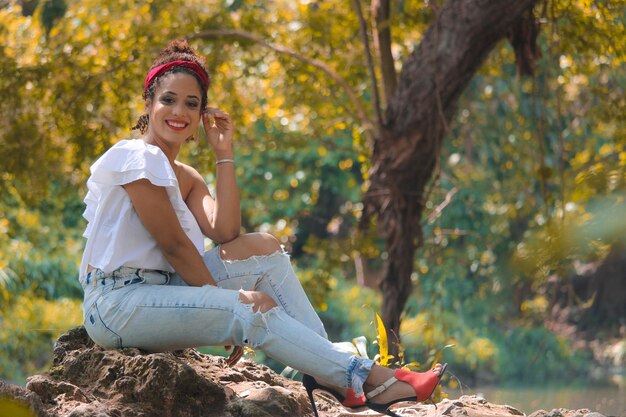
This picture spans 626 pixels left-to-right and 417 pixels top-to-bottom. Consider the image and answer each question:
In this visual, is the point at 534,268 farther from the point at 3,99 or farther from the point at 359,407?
the point at 3,99

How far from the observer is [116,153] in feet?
9.05

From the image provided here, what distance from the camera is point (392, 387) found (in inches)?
105

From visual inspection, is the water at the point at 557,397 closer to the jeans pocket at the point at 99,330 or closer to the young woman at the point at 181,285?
the young woman at the point at 181,285

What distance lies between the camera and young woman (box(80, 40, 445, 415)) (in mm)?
2645

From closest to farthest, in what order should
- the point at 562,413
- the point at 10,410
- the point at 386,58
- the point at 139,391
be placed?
the point at 10,410 → the point at 139,391 → the point at 562,413 → the point at 386,58

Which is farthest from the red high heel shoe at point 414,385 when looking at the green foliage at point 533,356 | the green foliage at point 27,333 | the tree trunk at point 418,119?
the green foliage at point 533,356

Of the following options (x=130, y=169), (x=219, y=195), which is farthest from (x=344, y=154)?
(x=130, y=169)

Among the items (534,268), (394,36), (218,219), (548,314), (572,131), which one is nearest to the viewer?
(534,268)

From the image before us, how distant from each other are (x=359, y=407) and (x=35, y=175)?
3807mm

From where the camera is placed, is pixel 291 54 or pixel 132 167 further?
pixel 291 54

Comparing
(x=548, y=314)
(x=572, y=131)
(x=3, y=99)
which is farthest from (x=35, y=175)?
(x=548, y=314)

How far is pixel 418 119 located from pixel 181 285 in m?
2.66

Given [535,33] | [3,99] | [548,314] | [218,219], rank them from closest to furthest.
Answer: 1. [218,219]
2. [535,33]
3. [3,99]
4. [548,314]

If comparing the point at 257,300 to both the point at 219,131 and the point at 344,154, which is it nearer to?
the point at 219,131
